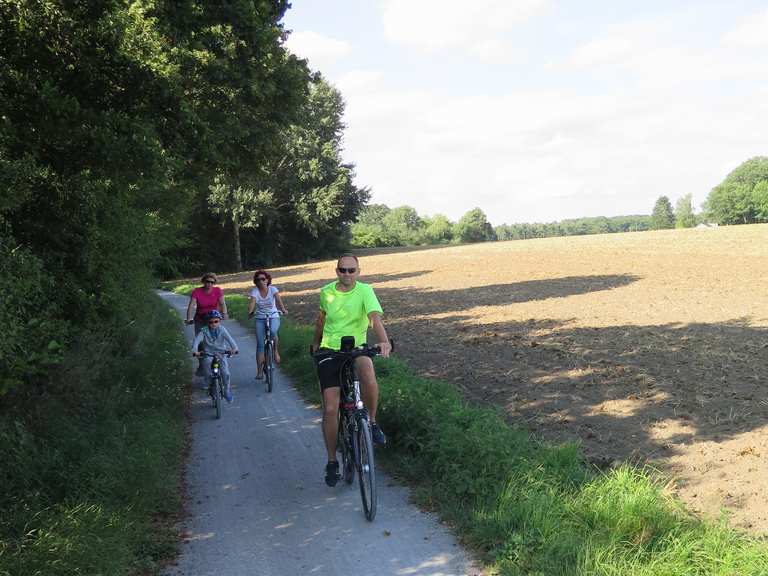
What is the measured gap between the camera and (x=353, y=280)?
5297mm

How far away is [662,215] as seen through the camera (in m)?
180

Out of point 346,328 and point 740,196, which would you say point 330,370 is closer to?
point 346,328

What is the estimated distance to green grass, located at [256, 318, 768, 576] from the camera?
3.76m

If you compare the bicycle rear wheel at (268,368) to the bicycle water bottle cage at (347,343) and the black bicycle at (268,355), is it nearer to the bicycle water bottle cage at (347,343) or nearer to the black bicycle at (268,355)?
the black bicycle at (268,355)

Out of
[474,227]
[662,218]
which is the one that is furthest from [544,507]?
[662,218]

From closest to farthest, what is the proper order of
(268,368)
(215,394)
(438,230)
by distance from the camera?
(215,394) < (268,368) < (438,230)

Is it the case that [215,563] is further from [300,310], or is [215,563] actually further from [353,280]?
[300,310]

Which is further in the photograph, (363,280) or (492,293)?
(363,280)

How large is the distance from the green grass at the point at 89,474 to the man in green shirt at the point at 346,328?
1542 mm

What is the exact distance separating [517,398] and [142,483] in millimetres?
4883

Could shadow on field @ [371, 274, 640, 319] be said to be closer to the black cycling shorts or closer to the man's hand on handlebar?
the black cycling shorts

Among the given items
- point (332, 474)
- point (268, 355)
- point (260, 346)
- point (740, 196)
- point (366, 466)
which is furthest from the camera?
point (740, 196)

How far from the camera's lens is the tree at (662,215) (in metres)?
178

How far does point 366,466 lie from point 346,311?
4.09 ft
